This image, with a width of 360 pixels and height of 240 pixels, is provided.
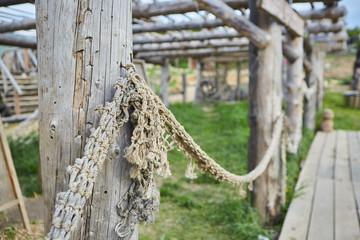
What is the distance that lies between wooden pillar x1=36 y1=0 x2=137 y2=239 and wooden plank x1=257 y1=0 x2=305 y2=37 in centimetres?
158

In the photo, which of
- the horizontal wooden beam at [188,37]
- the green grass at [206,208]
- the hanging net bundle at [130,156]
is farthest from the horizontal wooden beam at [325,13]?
the hanging net bundle at [130,156]

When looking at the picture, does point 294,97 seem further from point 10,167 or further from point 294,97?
point 10,167

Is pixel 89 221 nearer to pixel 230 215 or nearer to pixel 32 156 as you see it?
pixel 230 215

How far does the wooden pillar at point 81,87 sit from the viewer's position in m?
1.21

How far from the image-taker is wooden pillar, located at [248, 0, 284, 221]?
9.50ft

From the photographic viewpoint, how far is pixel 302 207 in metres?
3.19

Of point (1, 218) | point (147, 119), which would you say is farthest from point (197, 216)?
point (147, 119)

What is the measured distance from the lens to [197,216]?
3.55 metres

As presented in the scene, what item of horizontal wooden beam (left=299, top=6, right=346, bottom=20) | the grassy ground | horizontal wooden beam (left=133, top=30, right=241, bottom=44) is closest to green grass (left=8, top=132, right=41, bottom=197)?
the grassy ground

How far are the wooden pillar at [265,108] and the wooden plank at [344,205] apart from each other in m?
0.60

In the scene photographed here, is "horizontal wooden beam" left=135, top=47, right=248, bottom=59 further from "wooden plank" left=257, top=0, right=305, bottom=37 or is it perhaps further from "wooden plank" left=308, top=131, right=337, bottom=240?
"wooden plank" left=257, top=0, right=305, bottom=37

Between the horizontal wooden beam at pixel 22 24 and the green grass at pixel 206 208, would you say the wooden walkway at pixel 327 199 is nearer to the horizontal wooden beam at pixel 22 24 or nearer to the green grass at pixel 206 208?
the green grass at pixel 206 208

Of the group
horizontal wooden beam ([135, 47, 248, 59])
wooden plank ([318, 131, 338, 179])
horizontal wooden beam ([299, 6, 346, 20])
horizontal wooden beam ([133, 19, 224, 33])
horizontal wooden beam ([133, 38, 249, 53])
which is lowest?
wooden plank ([318, 131, 338, 179])

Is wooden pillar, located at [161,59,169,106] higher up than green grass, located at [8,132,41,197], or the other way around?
wooden pillar, located at [161,59,169,106]
